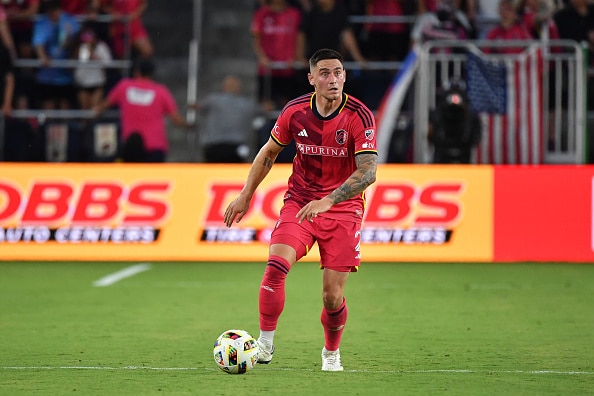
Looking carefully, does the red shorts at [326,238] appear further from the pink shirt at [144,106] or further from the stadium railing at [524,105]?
the pink shirt at [144,106]

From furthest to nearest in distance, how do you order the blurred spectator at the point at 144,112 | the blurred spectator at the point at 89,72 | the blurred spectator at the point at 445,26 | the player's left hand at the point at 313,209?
the blurred spectator at the point at 89,72, the blurred spectator at the point at 445,26, the blurred spectator at the point at 144,112, the player's left hand at the point at 313,209

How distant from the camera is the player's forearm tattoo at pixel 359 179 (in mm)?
7504

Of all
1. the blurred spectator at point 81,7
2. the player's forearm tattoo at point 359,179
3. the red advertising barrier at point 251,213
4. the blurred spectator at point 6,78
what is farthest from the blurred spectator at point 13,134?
the player's forearm tattoo at point 359,179

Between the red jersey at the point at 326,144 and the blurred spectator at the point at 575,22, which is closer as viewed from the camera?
the red jersey at the point at 326,144

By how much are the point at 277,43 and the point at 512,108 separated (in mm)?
4124

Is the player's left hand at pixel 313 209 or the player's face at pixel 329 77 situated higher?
the player's face at pixel 329 77

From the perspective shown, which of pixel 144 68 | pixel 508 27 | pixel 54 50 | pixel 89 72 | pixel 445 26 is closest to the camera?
pixel 144 68

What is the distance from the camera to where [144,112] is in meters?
17.2

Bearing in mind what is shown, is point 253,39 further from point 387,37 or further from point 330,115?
point 330,115

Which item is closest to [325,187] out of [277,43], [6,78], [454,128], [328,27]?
[454,128]

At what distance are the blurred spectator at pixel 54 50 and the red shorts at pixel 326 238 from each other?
11934mm

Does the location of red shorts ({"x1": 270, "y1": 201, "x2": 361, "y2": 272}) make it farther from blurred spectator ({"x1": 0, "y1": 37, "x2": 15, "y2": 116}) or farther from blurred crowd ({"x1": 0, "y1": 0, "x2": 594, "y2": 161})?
blurred spectator ({"x1": 0, "y1": 37, "x2": 15, "y2": 116})

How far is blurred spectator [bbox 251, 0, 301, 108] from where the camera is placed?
18500 millimetres

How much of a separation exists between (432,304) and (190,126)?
6931mm
